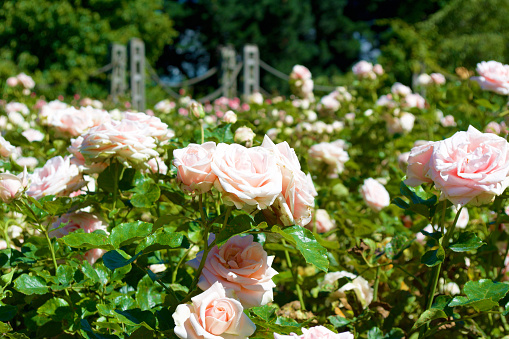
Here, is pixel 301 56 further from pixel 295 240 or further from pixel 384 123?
pixel 295 240

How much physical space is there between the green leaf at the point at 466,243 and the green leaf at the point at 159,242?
0.43 meters

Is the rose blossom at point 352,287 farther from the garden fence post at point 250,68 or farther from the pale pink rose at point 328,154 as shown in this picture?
the garden fence post at point 250,68

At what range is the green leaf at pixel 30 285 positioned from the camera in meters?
0.79

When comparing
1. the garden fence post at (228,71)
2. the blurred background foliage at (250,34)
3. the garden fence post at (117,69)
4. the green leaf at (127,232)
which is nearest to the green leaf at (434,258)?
the green leaf at (127,232)

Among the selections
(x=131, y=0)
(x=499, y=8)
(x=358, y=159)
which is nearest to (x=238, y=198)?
(x=358, y=159)

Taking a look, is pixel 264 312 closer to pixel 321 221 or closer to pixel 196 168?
pixel 196 168

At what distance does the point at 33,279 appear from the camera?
2.72ft

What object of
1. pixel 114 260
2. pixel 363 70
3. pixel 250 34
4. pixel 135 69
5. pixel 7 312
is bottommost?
pixel 250 34

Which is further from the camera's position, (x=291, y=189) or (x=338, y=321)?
(x=338, y=321)

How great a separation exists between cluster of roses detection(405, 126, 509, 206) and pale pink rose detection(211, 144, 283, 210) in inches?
→ 10.4

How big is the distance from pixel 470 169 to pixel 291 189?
0.90 feet

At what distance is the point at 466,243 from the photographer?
0.84 meters

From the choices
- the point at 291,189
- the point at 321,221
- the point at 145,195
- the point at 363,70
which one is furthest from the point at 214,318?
the point at 363,70

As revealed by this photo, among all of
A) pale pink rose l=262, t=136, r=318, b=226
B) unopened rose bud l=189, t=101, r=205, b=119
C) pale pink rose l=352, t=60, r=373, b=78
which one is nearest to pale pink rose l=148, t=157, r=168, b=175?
unopened rose bud l=189, t=101, r=205, b=119
